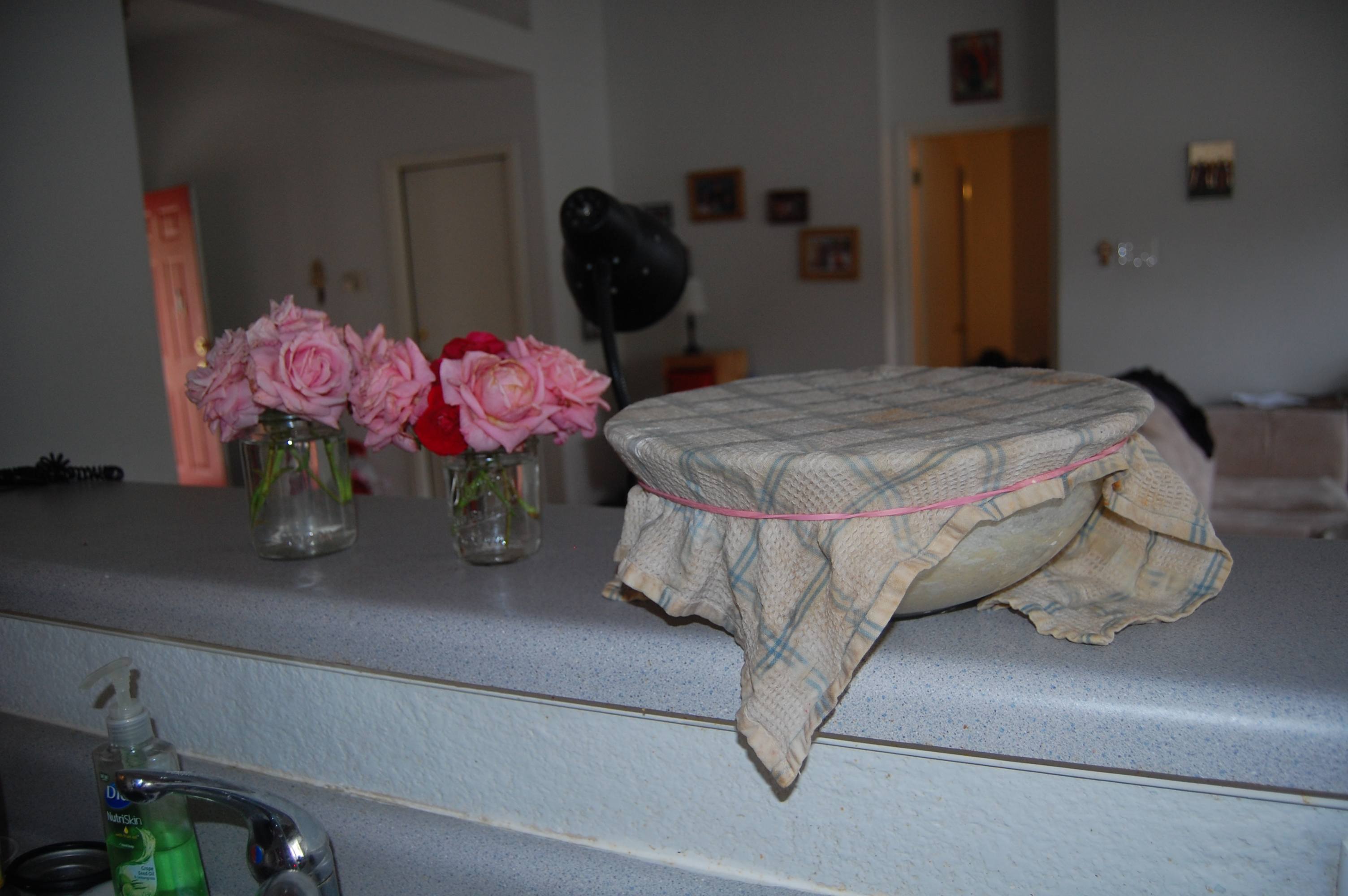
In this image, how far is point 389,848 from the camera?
2.51 ft

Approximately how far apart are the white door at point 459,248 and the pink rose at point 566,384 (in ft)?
14.2

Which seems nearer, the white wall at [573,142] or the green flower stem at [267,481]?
the green flower stem at [267,481]

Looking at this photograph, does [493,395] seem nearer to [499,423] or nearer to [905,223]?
[499,423]

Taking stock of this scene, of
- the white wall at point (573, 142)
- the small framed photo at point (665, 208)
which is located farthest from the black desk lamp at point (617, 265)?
the small framed photo at point (665, 208)

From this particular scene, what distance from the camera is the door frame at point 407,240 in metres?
4.96

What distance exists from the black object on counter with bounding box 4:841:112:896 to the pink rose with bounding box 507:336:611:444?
0.57 meters

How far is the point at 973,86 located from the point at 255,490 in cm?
481

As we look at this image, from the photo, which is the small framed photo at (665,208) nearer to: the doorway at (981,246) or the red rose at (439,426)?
the doorway at (981,246)

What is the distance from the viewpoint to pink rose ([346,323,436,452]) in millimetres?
807

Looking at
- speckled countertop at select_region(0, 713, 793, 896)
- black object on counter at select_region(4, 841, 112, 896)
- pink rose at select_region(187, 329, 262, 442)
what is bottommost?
black object on counter at select_region(4, 841, 112, 896)

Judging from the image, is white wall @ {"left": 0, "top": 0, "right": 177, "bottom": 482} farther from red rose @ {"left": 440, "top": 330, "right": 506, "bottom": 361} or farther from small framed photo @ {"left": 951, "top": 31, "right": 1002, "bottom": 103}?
small framed photo @ {"left": 951, "top": 31, "right": 1002, "bottom": 103}

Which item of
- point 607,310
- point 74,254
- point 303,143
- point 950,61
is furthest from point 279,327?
point 303,143

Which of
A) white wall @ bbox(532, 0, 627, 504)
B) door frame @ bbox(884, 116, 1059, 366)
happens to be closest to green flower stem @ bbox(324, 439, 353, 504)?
white wall @ bbox(532, 0, 627, 504)

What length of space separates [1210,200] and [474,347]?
14.5 ft
